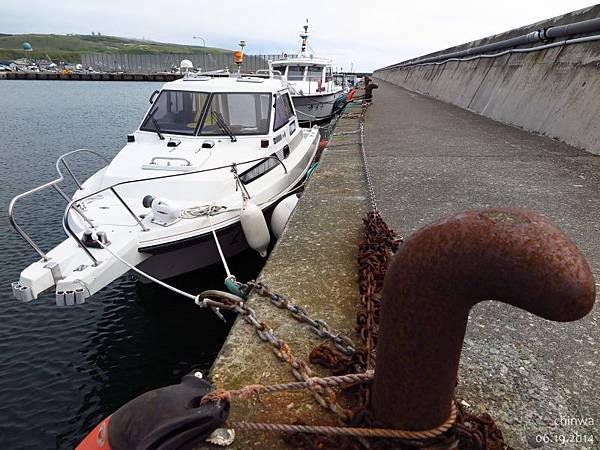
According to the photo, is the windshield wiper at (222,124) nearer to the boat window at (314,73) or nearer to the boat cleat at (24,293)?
the boat cleat at (24,293)

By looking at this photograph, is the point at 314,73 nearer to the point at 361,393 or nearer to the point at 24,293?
the point at 24,293

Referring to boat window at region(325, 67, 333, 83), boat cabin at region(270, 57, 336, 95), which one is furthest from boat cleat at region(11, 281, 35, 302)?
boat window at region(325, 67, 333, 83)

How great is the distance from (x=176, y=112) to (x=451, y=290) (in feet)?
22.0

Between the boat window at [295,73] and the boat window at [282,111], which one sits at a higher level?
the boat window at [282,111]

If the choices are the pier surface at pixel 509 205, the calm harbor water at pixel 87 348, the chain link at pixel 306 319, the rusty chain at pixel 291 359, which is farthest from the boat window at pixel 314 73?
the rusty chain at pixel 291 359

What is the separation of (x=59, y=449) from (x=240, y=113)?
17.4 ft

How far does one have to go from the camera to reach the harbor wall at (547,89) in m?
6.35

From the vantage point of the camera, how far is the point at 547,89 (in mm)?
7570

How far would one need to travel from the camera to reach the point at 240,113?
710 cm

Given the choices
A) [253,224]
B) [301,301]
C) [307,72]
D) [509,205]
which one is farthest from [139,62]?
[301,301]

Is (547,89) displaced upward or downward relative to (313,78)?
upward

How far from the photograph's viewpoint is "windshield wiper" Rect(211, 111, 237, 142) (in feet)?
21.6

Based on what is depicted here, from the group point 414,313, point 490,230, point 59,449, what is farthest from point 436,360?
point 59,449

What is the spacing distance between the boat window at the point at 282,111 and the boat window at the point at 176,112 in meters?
1.25
